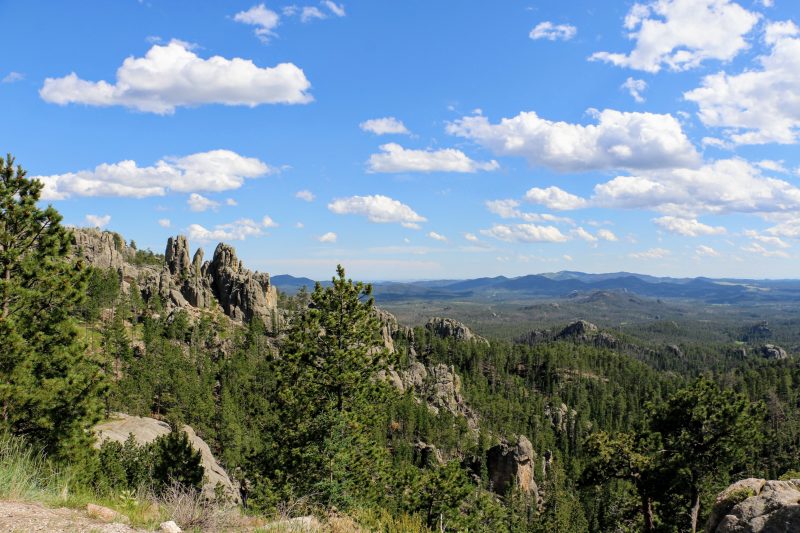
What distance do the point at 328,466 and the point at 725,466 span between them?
75.8 feet

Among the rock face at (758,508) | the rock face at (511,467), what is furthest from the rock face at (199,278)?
the rock face at (758,508)

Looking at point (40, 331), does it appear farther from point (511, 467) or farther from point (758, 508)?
point (511, 467)

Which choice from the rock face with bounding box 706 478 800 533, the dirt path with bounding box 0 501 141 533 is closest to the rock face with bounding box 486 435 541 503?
the rock face with bounding box 706 478 800 533

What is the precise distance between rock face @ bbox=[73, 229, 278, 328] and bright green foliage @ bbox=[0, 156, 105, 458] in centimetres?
13212

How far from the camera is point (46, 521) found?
8383 millimetres

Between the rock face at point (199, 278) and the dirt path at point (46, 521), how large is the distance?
14360 centimetres

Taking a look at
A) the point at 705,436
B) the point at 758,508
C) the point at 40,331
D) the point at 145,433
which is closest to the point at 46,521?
the point at 40,331

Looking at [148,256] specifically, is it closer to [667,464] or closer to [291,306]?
[291,306]

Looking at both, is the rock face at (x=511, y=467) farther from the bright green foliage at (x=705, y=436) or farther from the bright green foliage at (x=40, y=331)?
the bright green foliage at (x=40, y=331)

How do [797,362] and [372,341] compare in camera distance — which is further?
[797,362]

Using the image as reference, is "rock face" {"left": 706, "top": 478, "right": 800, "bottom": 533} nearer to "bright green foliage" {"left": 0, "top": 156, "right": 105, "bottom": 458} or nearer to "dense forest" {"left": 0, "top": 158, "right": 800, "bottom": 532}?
"dense forest" {"left": 0, "top": 158, "right": 800, "bottom": 532}

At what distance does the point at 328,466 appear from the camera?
22.9 meters

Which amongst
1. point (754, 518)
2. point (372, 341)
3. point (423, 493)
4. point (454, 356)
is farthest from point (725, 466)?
point (454, 356)

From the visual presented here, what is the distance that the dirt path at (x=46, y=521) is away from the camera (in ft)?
26.2
